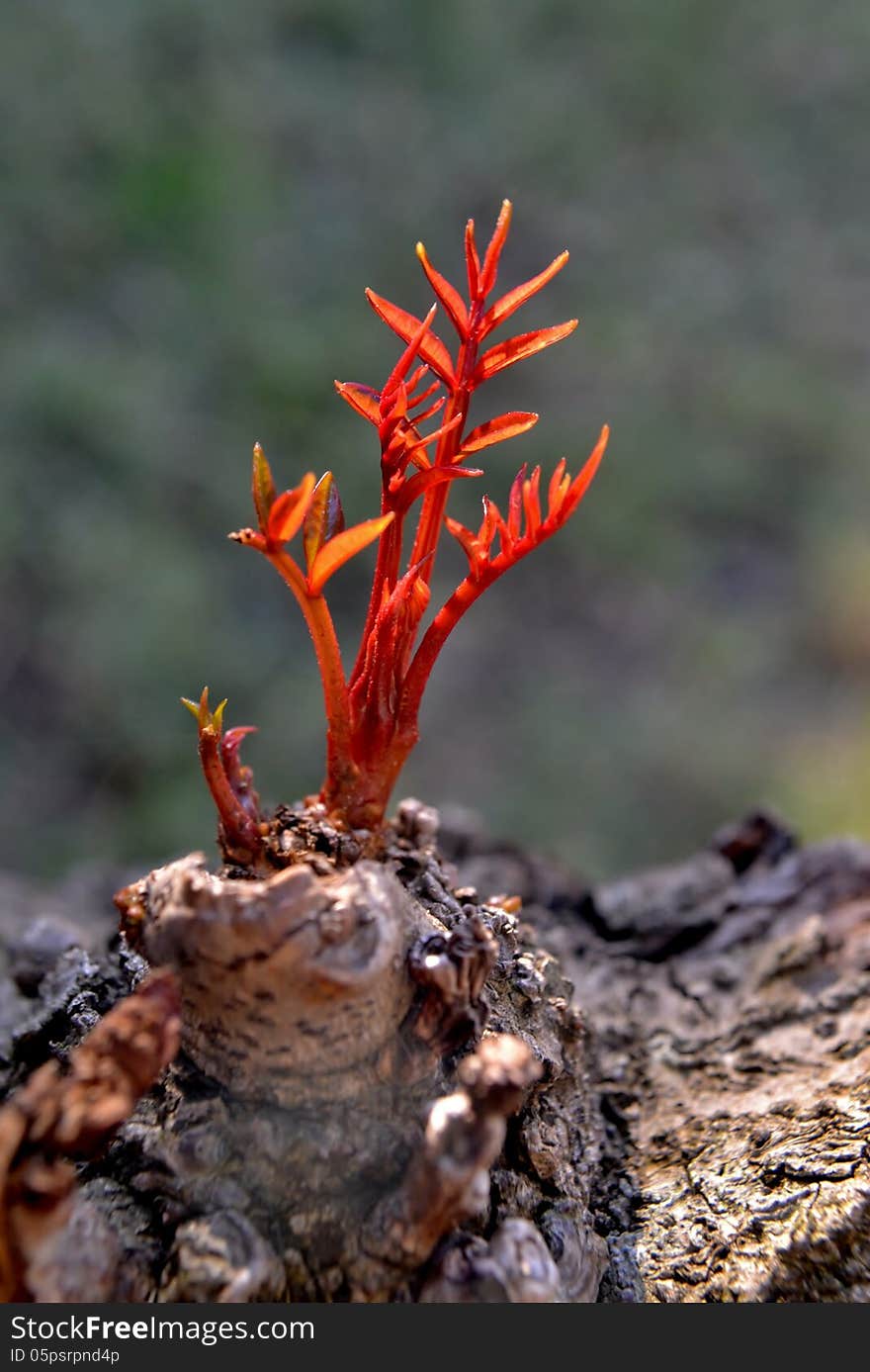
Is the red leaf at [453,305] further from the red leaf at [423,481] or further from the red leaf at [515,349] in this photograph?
the red leaf at [423,481]

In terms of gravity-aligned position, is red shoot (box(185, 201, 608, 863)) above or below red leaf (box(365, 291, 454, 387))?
below

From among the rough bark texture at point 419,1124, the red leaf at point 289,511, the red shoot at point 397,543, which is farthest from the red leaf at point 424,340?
the rough bark texture at point 419,1124

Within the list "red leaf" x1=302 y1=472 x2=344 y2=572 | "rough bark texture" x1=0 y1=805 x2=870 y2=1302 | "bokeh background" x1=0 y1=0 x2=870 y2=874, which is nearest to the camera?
"rough bark texture" x1=0 y1=805 x2=870 y2=1302

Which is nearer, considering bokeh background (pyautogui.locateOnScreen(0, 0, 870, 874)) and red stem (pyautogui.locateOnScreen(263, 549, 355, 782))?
red stem (pyautogui.locateOnScreen(263, 549, 355, 782))

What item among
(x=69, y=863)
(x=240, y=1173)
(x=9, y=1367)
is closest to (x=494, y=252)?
(x=240, y=1173)

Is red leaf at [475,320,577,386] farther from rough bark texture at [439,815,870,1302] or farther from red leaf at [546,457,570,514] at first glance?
rough bark texture at [439,815,870,1302]

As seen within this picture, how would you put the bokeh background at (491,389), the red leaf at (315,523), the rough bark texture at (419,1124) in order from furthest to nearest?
the bokeh background at (491,389)
the red leaf at (315,523)
the rough bark texture at (419,1124)

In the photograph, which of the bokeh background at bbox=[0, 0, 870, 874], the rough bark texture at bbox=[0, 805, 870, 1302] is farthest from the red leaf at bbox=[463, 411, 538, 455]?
the bokeh background at bbox=[0, 0, 870, 874]
